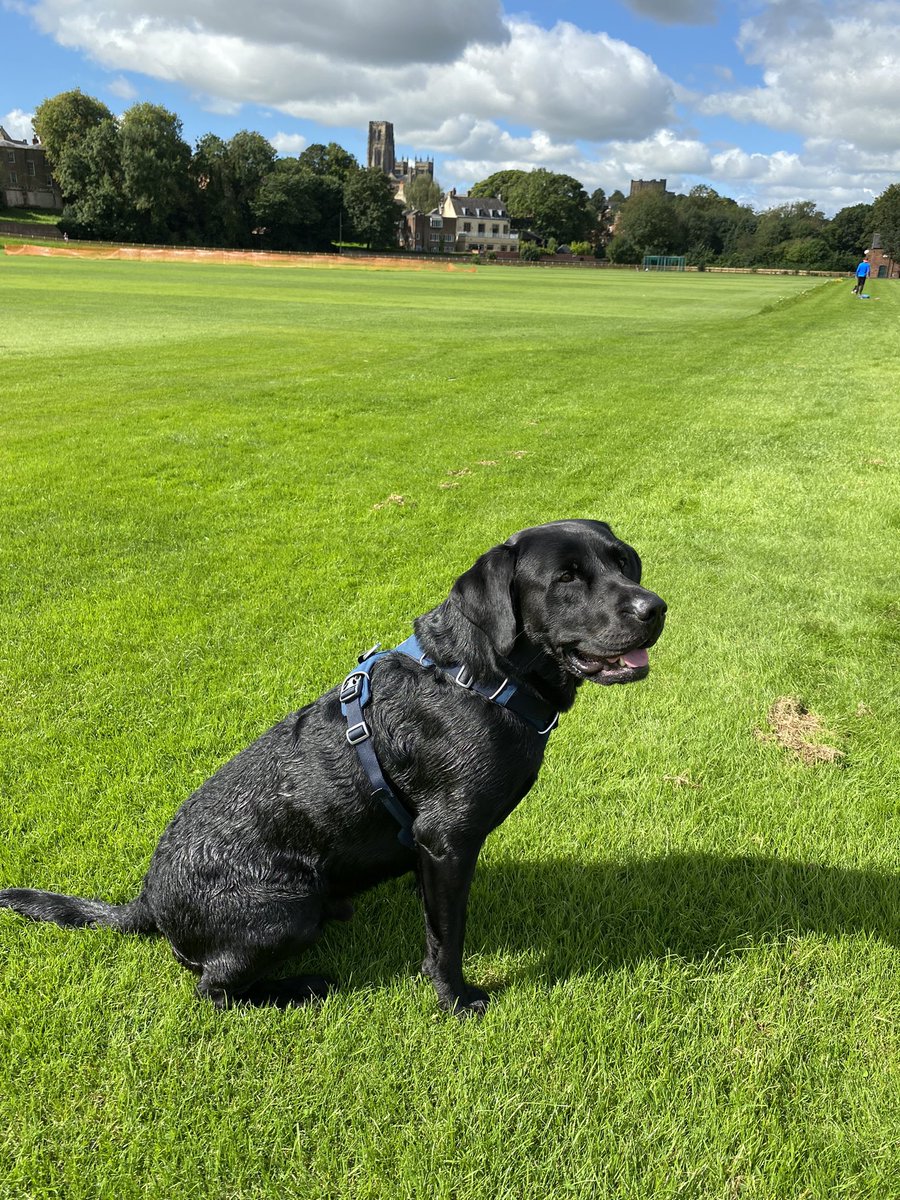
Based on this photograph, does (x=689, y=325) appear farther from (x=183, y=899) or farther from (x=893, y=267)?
(x=893, y=267)

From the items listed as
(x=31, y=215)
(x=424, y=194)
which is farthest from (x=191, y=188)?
(x=424, y=194)

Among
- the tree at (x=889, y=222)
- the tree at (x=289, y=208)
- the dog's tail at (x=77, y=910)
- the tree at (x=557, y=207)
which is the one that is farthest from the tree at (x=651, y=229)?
the dog's tail at (x=77, y=910)

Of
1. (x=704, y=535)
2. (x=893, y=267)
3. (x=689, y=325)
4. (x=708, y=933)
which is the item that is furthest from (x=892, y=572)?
(x=893, y=267)

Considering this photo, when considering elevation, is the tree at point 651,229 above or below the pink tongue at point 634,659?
above

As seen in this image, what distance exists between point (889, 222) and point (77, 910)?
177 metres

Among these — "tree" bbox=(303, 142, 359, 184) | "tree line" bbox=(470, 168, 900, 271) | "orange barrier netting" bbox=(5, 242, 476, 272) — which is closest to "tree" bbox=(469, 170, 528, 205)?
"tree line" bbox=(470, 168, 900, 271)

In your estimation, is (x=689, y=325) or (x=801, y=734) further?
(x=689, y=325)

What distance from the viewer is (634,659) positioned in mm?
2873

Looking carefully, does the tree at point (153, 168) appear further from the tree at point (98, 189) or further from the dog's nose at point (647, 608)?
the dog's nose at point (647, 608)

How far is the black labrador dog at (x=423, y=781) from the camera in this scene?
2846 mm

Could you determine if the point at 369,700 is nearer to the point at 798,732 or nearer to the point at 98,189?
the point at 798,732

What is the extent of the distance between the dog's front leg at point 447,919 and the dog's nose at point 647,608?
3.64 ft

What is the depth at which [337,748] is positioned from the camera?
2986 millimetres

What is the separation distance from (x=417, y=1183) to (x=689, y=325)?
32818 mm
